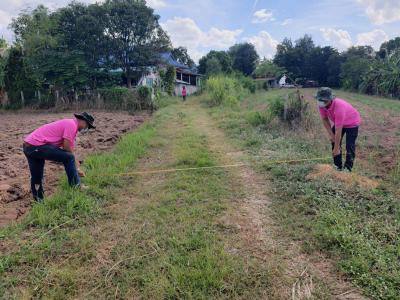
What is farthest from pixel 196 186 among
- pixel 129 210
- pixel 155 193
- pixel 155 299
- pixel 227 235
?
pixel 155 299

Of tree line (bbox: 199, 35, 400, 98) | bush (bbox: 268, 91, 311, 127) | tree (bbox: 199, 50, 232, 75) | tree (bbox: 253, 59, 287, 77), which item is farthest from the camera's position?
tree (bbox: 253, 59, 287, 77)

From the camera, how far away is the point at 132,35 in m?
23.2

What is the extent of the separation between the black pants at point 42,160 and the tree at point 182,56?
34188mm

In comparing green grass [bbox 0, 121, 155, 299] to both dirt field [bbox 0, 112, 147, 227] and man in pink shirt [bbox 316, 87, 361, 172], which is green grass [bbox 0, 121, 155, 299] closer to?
dirt field [bbox 0, 112, 147, 227]

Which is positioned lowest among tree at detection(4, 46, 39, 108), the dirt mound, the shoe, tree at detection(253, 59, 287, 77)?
the shoe

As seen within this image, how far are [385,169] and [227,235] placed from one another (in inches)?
151

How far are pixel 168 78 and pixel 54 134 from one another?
24.0m

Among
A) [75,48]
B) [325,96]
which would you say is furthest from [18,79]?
[325,96]

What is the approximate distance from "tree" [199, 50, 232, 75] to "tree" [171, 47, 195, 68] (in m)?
2.22

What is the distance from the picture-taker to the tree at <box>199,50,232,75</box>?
36.3 meters

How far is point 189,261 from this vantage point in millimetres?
3033

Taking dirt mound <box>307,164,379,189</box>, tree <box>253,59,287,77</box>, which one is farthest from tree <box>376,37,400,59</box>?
dirt mound <box>307,164,379,189</box>

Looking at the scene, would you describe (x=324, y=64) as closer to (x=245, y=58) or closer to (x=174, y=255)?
(x=245, y=58)

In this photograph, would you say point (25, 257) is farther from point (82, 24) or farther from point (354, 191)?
point (82, 24)
